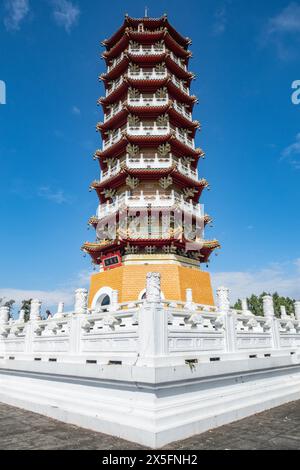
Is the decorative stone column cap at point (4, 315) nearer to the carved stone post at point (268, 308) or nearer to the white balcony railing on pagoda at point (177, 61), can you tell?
the carved stone post at point (268, 308)

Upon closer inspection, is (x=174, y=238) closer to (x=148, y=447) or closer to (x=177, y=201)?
(x=177, y=201)

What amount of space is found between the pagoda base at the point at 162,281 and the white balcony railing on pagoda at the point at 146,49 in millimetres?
14714

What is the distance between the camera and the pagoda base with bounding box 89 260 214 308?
16938 millimetres

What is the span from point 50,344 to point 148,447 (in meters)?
4.82

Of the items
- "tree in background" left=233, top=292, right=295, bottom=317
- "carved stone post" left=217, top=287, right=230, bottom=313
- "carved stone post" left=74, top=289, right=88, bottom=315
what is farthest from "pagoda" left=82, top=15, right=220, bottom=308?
"tree in background" left=233, top=292, right=295, bottom=317

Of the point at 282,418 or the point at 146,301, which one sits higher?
the point at 146,301

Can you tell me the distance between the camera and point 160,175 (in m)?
19.3

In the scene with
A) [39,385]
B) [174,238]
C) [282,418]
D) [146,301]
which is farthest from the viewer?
[174,238]

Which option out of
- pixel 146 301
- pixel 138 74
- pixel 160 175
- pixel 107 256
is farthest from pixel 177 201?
pixel 146 301

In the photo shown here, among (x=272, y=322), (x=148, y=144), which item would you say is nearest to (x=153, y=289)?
(x=272, y=322)

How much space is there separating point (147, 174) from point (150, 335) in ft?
47.4

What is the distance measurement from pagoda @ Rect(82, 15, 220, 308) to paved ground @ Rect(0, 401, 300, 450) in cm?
1008

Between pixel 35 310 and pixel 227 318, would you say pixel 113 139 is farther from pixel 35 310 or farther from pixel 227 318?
pixel 227 318

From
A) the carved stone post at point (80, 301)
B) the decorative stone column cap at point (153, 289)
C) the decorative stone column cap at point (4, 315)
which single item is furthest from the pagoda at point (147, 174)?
the decorative stone column cap at point (153, 289)
